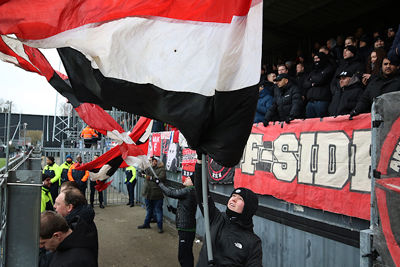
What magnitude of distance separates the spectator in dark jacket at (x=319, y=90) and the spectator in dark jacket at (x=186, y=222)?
9.62ft

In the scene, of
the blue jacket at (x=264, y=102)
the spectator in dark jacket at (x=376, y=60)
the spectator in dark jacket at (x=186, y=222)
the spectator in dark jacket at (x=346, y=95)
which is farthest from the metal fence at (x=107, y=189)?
the spectator in dark jacket at (x=376, y=60)

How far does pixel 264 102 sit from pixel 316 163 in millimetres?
2943

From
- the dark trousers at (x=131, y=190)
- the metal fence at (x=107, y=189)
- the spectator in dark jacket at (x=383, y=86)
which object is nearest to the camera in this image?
the spectator in dark jacket at (x=383, y=86)

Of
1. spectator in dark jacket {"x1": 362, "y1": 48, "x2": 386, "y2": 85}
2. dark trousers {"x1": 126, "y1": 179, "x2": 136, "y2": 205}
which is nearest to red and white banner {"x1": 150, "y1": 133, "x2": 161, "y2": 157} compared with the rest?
dark trousers {"x1": 126, "y1": 179, "x2": 136, "y2": 205}

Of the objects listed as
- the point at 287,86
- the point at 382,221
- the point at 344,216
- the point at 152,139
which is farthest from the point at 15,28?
the point at 152,139

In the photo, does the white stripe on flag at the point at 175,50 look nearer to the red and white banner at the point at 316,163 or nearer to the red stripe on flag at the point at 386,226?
the red stripe on flag at the point at 386,226

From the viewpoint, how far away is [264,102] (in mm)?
7266

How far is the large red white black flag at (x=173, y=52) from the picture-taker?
6.01 ft

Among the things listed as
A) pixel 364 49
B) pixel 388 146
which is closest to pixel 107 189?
pixel 364 49

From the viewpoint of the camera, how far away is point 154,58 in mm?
1936

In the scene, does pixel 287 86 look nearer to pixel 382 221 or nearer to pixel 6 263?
pixel 382 221

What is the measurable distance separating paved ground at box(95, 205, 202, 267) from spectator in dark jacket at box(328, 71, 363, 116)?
14.7 feet

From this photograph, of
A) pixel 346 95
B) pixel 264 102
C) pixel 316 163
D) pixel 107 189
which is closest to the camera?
pixel 316 163

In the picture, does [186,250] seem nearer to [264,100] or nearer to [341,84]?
[264,100]
